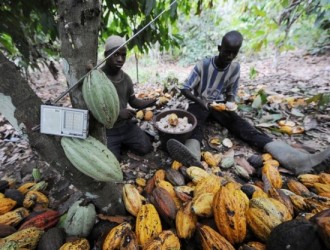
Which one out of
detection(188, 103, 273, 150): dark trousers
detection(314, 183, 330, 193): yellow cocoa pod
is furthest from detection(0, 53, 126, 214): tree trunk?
detection(188, 103, 273, 150): dark trousers

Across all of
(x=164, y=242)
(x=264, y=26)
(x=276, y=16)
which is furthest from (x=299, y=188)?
(x=276, y=16)

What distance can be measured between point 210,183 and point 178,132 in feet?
2.61

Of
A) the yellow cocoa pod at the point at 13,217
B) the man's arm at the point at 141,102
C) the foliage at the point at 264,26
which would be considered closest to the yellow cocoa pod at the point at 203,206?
the yellow cocoa pod at the point at 13,217

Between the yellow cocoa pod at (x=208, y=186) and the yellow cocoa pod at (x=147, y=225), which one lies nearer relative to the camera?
the yellow cocoa pod at (x=147, y=225)

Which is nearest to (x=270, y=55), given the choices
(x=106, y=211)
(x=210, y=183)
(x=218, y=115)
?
(x=218, y=115)

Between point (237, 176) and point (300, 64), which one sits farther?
point (300, 64)

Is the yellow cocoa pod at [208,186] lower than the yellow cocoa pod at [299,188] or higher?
lower

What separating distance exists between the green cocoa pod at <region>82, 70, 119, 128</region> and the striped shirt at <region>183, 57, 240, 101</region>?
6.06 ft

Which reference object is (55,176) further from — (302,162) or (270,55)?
(270,55)

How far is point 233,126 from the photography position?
2.70m

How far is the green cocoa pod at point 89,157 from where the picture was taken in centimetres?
102

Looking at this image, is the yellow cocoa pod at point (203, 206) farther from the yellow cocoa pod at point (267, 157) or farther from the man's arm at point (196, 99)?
the man's arm at point (196, 99)

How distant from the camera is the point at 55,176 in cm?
208

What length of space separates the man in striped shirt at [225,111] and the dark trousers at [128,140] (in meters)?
0.46
